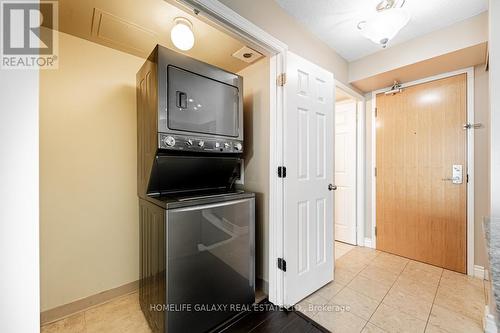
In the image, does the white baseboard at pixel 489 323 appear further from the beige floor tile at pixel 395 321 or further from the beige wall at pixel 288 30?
the beige wall at pixel 288 30

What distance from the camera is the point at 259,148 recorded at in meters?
1.87

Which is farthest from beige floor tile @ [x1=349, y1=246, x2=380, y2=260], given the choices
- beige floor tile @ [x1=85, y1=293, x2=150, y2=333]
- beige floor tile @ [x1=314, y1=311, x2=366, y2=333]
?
beige floor tile @ [x1=85, y1=293, x2=150, y2=333]

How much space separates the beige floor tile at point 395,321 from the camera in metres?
1.48

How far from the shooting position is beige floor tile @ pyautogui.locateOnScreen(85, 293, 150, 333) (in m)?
1.49

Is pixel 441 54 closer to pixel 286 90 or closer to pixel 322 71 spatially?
pixel 322 71

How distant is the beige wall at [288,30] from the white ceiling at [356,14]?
63 millimetres

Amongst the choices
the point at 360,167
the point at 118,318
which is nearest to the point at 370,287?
the point at 360,167

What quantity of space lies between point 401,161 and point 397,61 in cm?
117

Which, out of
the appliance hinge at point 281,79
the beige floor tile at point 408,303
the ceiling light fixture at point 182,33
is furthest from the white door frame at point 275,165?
the beige floor tile at point 408,303

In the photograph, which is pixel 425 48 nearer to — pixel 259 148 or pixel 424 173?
pixel 424 173

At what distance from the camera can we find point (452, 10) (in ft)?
5.71

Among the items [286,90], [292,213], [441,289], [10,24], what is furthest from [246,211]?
[441,289]

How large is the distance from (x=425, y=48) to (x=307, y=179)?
178cm

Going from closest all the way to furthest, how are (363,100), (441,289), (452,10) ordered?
1. (452,10)
2. (441,289)
3. (363,100)
